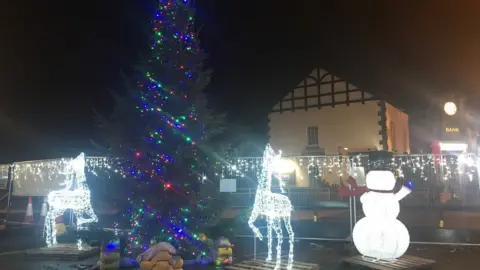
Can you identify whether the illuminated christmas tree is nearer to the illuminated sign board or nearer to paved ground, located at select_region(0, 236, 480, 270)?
paved ground, located at select_region(0, 236, 480, 270)

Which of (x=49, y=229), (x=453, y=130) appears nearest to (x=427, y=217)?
(x=49, y=229)

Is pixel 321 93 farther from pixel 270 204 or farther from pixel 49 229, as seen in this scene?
pixel 49 229

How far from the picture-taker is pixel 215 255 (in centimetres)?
830

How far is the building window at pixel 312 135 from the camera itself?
2506 centimetres

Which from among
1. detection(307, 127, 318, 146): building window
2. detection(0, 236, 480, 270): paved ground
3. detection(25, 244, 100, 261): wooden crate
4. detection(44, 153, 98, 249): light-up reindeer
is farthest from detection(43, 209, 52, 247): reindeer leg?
detection(307, 127, 318, 146): building window

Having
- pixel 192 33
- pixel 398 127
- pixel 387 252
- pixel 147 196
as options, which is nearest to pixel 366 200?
pixel 387 252

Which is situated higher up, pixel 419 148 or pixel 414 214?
pixel 419 148

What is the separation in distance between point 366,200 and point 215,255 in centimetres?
335

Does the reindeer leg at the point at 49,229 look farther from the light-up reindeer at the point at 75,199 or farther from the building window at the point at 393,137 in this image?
the building window at the point at 393,137

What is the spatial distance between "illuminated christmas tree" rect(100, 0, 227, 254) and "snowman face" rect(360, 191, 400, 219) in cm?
320

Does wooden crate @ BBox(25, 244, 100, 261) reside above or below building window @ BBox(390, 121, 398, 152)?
below

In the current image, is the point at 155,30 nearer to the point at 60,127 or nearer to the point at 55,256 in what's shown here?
the point at 55,256

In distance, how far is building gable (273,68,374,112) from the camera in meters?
24.3

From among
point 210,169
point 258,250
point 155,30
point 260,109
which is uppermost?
point 260,109
